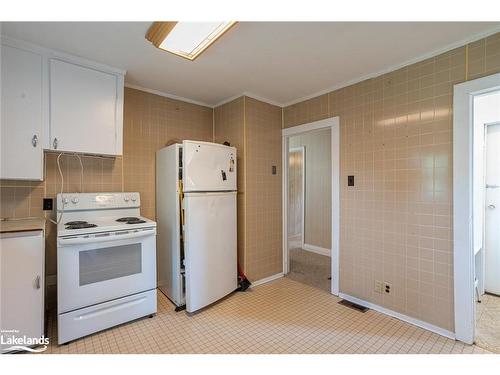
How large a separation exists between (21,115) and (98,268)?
1254mm

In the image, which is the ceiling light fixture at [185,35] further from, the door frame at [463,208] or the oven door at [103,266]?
the door frame at [463,208]

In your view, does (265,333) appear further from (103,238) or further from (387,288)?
(103,238)

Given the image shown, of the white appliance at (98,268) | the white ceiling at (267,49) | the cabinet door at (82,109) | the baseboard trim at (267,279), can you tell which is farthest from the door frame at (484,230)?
the cabinet door at (82,109)

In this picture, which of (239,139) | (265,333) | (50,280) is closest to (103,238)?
(50,280)

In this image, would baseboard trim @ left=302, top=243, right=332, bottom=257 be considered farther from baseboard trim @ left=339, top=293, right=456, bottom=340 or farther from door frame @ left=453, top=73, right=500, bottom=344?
door frame @ left=453, top=73, right=500, bottom=344

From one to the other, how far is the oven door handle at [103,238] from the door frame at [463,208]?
2424mm

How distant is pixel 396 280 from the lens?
6.79 feet

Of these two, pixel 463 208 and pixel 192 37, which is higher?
pixel 192 37

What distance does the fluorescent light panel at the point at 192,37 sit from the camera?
146cm

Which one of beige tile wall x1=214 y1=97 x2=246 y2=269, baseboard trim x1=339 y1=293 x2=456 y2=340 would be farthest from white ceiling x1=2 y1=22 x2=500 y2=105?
baseboard trim x1=339 y1=293 x2=456 y2=340

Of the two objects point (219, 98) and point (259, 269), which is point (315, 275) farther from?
point (219, 98)

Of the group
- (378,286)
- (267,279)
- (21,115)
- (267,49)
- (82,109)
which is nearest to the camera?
(21,115)

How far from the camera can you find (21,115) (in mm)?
1693

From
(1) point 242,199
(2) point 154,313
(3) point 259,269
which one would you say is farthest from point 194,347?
(1) point 242,199
